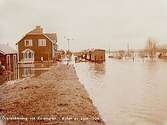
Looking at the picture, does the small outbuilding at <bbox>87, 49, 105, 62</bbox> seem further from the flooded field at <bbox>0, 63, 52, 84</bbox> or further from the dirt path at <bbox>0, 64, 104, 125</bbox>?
the dirt path at <bbox>0, 64, 104, 125</bbox>

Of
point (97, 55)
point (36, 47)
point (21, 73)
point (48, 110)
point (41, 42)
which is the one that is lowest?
point (21, 73)

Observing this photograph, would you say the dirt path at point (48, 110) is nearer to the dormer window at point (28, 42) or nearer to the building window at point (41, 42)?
the building window at point (41, 42)

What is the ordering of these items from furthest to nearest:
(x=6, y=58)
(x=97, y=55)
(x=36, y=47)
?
(x=97, y=55)
(x=36, y=47)
(x=6, y=58)

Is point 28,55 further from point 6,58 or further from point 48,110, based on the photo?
point 48,110

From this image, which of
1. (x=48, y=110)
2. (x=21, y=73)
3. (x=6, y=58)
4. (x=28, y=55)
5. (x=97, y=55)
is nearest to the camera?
(x=48, y=110)

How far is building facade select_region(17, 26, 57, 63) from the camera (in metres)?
33.1

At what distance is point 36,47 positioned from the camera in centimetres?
3350

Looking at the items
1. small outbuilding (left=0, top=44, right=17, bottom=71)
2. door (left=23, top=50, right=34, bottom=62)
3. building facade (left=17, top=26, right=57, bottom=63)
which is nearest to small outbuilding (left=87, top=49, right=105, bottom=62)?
building facade (left=17, top=26, right=57, bottom=63)

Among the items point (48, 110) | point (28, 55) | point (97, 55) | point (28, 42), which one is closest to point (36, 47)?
point (28, 42)

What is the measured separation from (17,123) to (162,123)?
305cm

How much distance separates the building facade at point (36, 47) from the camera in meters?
33.1

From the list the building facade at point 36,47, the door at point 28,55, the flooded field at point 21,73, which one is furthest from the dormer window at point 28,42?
the flooded field at point 21,73

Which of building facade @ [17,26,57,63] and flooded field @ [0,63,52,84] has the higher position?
building facade @ [17,26,57,63]

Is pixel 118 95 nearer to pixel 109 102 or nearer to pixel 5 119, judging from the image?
pixel 109 102
